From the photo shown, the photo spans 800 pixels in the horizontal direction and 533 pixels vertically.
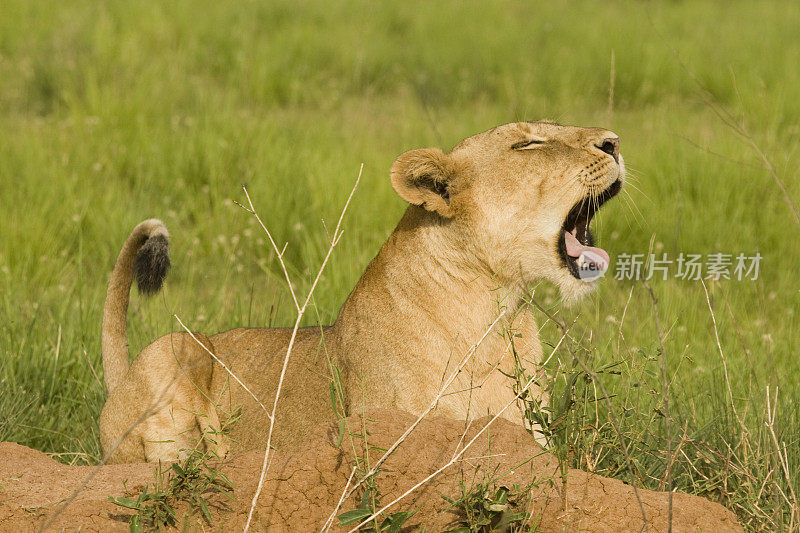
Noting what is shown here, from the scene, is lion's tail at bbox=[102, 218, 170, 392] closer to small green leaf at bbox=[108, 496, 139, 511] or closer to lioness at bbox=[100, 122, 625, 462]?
lioness at bbox=[100, 122, 625, 462]

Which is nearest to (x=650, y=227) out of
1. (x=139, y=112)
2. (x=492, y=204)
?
(x=492, y=204)

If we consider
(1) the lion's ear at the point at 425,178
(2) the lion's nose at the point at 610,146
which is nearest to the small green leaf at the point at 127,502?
(1) the lion's ear at the point at 425,178

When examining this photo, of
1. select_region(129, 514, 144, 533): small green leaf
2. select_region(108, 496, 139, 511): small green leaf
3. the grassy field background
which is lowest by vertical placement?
the grassy field background

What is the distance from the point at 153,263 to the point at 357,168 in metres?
2.83

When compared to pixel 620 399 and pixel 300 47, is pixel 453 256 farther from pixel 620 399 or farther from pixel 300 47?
pixel 300 47

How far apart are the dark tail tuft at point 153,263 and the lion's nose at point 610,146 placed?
1.78 m

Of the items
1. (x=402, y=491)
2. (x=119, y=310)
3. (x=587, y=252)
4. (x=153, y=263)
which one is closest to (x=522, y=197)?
(x=587, y=252)

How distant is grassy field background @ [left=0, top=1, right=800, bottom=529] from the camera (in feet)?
14.1

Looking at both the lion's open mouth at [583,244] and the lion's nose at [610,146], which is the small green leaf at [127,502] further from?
the lion's nose at [610,146]

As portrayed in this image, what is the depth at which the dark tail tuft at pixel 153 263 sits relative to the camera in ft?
14.4

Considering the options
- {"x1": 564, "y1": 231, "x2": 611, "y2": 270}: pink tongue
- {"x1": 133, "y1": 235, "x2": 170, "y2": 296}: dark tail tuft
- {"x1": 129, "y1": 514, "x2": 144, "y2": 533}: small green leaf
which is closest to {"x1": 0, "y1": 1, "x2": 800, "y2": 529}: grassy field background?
{"x1": 564, "y1": 231, "x2": 611, "y2": 270}: pink tongue

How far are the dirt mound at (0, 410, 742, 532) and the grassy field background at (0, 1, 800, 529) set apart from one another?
0.26 metres

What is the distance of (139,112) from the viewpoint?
7883 mm

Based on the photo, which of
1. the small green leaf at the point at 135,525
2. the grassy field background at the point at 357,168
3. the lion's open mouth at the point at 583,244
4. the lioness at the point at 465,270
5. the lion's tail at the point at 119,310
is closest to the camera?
the small green leaf at the point at 135,525
